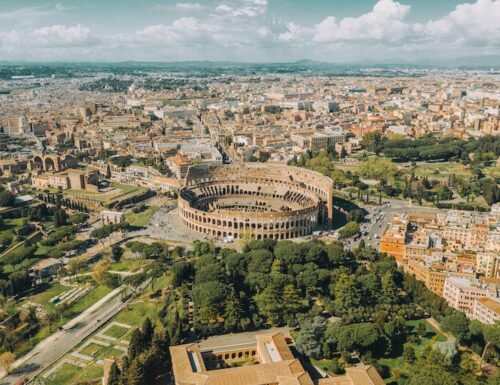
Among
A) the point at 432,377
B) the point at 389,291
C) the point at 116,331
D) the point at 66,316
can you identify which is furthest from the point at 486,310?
the point at 66,316

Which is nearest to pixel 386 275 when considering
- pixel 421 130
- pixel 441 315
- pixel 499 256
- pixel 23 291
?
pixel 441 315

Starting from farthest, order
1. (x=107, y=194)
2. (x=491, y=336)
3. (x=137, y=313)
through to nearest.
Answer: (x=107, y=194), (x=137, y=313), (x=491, y=336)

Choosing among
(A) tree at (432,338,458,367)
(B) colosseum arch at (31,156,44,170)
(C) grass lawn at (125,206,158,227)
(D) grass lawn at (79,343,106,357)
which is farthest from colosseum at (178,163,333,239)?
(B) colosseum arch at (31,156,44,170)

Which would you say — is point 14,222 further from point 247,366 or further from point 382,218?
point 382,218

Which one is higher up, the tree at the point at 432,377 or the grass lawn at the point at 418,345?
the tree at the point at 432,377

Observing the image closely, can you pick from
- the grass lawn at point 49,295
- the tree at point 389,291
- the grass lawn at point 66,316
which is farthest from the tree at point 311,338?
the grass lawn at point 49,295

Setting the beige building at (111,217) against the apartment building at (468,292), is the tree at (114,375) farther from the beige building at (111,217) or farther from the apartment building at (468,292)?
the beige building at (111,217)
